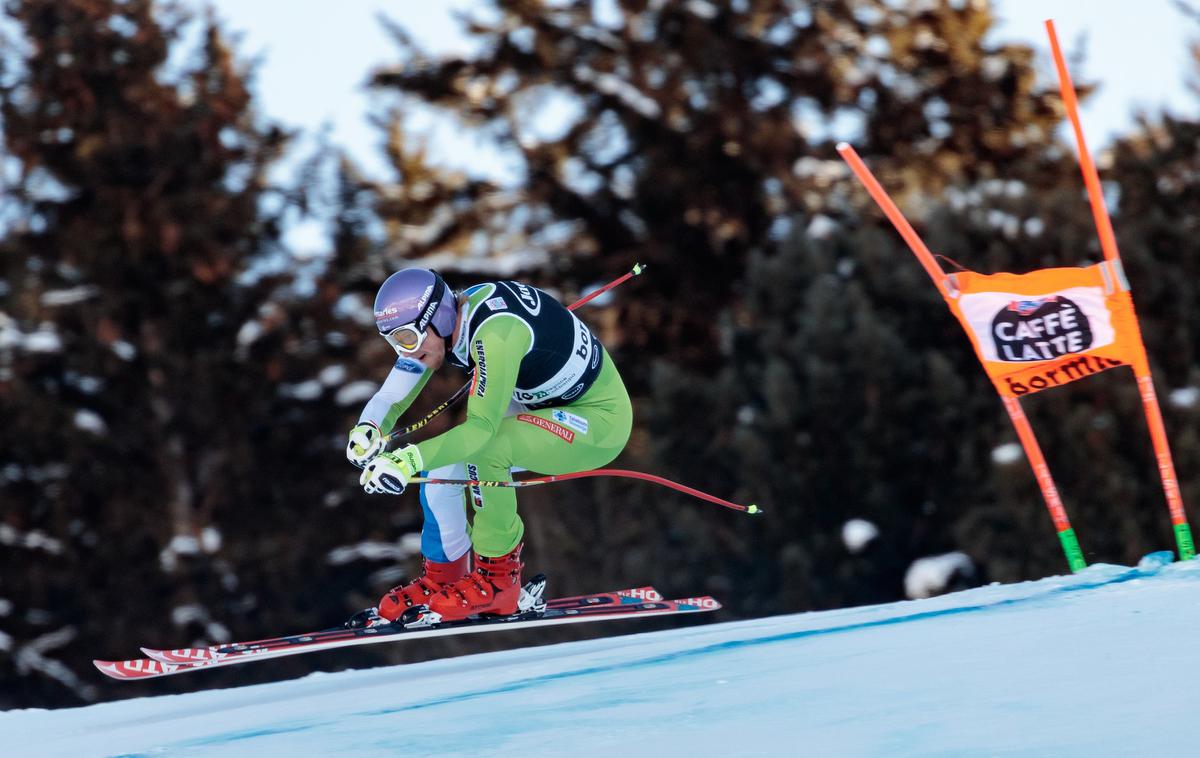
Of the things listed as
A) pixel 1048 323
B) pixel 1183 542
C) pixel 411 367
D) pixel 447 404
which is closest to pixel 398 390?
pixel 411 367

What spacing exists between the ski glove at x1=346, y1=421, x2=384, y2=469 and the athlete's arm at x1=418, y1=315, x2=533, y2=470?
0.17m

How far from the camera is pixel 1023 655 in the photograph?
14.8 feet

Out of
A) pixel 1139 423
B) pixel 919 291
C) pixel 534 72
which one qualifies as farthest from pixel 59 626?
pixel 1139 423

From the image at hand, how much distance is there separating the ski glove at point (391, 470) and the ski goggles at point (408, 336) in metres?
0.45

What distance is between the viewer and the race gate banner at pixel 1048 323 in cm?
599

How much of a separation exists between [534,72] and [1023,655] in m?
16.3

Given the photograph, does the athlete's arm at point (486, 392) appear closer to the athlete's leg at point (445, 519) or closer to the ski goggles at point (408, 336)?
the ski goggles at point (408, 336)

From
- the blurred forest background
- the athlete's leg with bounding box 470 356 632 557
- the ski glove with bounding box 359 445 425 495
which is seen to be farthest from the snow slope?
the blurred forest background

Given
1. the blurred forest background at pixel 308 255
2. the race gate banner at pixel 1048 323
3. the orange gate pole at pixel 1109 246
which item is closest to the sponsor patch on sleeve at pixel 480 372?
the race gate banner at pixel 1048 323

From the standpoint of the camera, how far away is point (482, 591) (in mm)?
6254

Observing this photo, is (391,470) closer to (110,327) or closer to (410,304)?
(410,304)

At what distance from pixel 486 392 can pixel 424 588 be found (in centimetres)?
127

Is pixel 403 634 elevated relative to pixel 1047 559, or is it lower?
lower

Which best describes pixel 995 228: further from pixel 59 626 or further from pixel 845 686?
pixel 59 626
